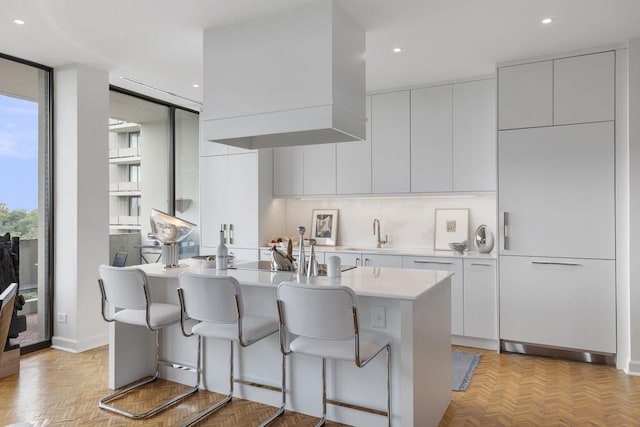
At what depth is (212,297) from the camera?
2.62 m

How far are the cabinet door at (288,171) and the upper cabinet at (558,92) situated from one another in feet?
8.13

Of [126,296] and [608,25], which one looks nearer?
[126,296]

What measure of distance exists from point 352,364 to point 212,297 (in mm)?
995

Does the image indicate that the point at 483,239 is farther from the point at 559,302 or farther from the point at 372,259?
the point at 372,259

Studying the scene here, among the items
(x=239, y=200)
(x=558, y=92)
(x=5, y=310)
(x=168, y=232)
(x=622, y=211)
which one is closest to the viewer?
(x=5, y=310)

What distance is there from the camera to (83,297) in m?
4.48

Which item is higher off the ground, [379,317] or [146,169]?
[146,169]

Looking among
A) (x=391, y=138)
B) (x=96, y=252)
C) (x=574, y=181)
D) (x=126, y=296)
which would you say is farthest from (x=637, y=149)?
(x=96, y=252)

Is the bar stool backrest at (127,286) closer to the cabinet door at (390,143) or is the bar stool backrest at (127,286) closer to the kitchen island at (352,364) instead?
the kitchen island at (352,364)

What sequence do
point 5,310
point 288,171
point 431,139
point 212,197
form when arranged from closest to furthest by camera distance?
point 5,310 → point 431,139 → point 288,171 → point 212,197

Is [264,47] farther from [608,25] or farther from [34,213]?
[34,213]

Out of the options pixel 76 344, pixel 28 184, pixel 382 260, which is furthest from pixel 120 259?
pixel 382 260

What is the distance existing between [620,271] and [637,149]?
1.07m

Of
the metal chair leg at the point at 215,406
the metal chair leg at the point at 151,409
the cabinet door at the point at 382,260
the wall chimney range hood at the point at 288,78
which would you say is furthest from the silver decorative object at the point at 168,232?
the cabinet door at the point at 382,260
